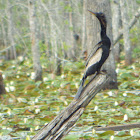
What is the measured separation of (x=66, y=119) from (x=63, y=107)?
2.25m

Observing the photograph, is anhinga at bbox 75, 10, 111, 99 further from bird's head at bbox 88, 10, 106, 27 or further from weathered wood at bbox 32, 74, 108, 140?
weathered wood at bbox 32, 74, 108, 140

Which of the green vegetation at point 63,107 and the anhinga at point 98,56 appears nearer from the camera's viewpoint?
the anhinga at point 98,56

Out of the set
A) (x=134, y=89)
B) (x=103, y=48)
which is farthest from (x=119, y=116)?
(x=134, y=89)

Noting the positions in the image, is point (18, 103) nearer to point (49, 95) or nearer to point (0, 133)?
point (49, 95)

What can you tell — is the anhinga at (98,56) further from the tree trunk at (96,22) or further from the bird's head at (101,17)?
the tree trunk at (96,22)

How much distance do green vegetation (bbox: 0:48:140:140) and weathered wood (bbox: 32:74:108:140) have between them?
61cm

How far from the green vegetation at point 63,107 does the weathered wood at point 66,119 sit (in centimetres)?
61

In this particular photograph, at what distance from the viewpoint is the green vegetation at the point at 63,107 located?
3.60 meters

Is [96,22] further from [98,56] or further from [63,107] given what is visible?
[98,56]

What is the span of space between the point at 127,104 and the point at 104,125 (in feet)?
4.42

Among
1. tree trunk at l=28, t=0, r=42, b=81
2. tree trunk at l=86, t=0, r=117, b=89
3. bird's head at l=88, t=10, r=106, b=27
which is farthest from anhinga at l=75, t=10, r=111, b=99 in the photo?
tree trunk at l=28, t=0, r=42, b=81

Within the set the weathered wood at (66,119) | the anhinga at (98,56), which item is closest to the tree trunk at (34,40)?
the anhinga at (98,56)

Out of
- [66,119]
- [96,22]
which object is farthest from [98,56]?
[96,22]

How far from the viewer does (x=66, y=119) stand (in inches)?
108
